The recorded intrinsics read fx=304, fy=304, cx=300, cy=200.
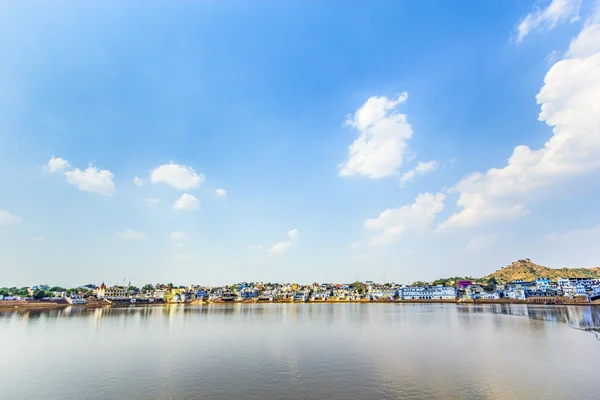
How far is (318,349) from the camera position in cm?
3250

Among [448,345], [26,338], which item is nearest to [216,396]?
[448,345]

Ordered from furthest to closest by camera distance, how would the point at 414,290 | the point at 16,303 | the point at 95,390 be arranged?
the point at 414,290
the point at 16,303
the point at 95,390

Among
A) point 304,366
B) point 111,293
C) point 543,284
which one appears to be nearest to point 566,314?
point 304,366

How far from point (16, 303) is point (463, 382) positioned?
137714 mm

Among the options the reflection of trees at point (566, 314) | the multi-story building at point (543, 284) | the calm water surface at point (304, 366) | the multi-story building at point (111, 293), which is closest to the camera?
the calm water surface at point (304, 366)

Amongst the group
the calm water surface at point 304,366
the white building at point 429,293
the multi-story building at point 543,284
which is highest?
the multi-story building at point 543,284

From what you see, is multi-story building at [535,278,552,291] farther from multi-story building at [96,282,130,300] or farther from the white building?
multi-story building at [96,282,130,300]

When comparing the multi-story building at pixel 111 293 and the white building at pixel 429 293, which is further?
the white building at pixel 429 293

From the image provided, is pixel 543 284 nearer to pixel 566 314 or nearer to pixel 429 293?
pixel 429 293

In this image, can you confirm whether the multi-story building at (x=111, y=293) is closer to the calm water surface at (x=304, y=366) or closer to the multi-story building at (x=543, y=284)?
the calm water surface at (x=304, y=366)

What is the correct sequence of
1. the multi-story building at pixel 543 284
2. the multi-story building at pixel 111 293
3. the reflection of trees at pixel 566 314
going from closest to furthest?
the reflection of trees at pixel 566 314, the multi-story building at pixel 543 284, the multi-story building at pixel 111 293

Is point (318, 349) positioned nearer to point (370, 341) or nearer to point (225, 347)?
point (370, 341)

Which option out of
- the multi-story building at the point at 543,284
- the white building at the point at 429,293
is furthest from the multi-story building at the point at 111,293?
the multi-story building at the point at 543,284

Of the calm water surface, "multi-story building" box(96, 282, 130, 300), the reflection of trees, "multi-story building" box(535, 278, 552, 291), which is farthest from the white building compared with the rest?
"multi-story building" box(96, 282, 130, 300)
